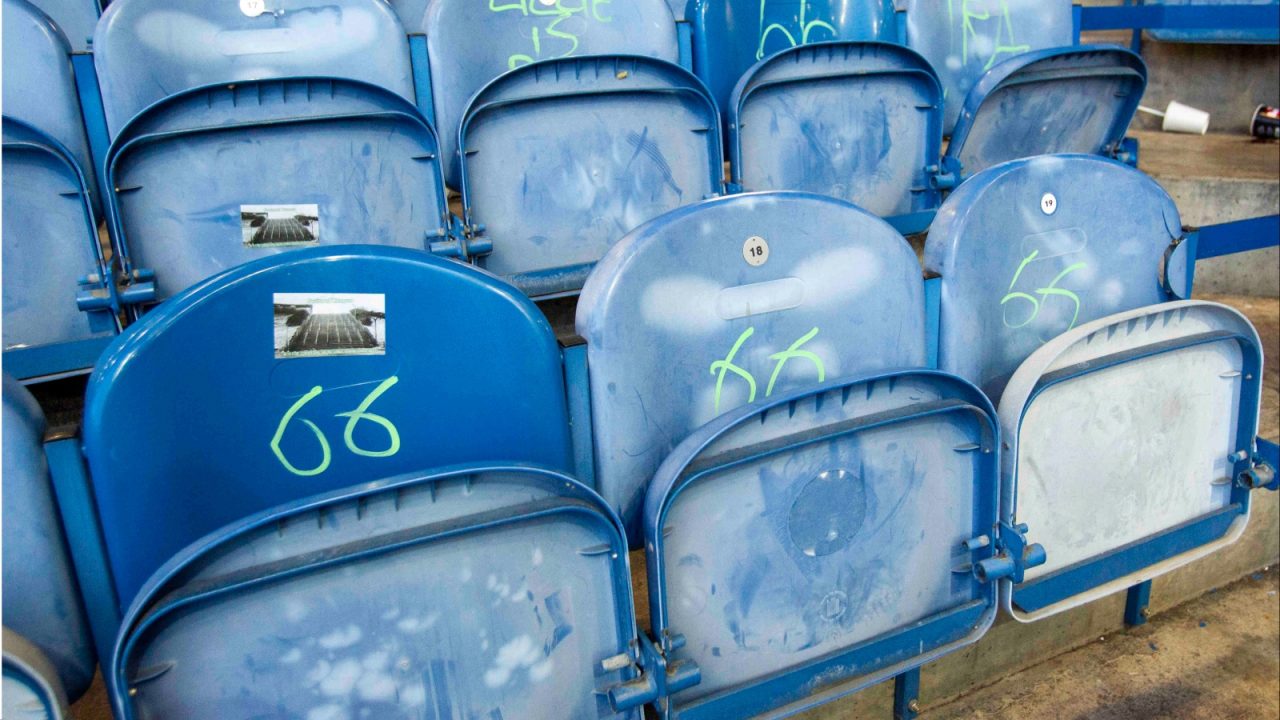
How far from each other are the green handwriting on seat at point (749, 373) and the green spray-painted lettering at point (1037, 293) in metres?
0.20

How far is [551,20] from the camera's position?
1.14 metres

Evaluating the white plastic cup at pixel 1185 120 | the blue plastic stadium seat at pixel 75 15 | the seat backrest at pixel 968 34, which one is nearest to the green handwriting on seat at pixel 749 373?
the seat backrest at pixel 968 34

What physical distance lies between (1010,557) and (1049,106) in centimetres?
76

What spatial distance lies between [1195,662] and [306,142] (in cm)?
101

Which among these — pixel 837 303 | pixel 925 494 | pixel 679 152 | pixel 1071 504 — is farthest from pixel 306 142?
pixel 1071 504

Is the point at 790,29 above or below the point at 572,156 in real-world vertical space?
above

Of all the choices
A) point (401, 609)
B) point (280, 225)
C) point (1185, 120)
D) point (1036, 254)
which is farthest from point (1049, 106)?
point (1185, 120)

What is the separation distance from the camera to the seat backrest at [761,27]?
1222mm

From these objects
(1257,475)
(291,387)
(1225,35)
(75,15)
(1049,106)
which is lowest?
(1257,475)

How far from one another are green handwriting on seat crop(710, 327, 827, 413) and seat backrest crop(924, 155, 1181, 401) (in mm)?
140

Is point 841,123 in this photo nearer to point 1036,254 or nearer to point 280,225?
point 1036,254

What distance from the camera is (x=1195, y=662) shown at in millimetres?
942

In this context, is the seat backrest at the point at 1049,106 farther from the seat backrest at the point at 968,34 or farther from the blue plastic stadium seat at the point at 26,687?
the blue plastic stadium seat at the point at 26,687

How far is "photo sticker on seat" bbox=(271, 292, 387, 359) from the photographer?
0.54 metres
